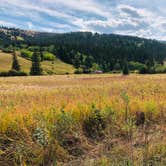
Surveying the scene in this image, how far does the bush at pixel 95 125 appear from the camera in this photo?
537 centimetres

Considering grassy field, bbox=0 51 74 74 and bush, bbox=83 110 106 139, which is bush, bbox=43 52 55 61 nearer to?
grassy field, bbox=0 51 74 74

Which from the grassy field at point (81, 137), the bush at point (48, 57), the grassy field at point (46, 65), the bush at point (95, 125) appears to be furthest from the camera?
the bush at point (48, 57)

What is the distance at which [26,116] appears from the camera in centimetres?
536

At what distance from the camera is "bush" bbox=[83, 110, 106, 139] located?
5.37 m

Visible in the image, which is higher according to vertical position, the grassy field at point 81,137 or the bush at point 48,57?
the grassy field at point 81,137

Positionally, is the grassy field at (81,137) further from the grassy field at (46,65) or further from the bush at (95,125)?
the grassy field at (46,65)

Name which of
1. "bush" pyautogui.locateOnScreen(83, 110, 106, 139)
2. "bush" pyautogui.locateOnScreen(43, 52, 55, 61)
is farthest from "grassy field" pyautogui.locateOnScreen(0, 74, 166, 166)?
"bush" pyautogui.locateOnScreen(43, 52, 55, 61)

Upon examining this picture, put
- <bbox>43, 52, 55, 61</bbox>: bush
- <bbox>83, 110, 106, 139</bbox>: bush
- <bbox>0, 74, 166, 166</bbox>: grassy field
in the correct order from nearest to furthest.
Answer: <bbox>0, 74, 166, 166</bbox>: grassy field, <bbox>83, 110, 106, 139</bbox>: bush, <bbox>43, 52, 55, 61</bbox>: bush

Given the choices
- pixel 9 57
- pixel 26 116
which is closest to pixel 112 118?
pixel 26 116

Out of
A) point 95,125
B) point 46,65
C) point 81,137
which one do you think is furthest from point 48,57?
point 81,137

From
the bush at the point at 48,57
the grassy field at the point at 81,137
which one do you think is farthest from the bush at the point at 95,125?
the bush at the point at 48,57

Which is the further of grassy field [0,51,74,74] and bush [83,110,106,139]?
grassy field [0,51,74,74]

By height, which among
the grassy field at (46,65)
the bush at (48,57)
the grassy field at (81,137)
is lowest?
the grassy field at (46,65)

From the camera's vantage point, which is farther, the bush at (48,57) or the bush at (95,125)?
the bush at (48,57)
